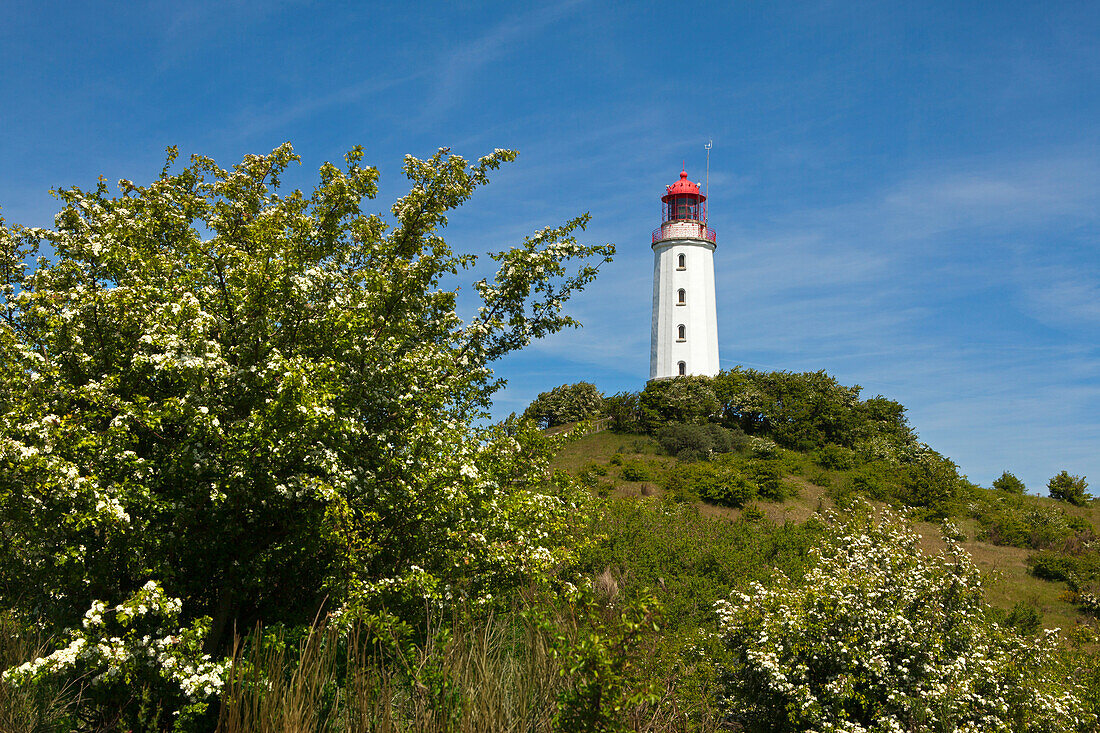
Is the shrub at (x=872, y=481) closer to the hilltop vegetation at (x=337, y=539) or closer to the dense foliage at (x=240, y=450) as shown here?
the hilltop vegetation at (x=337, y=539)

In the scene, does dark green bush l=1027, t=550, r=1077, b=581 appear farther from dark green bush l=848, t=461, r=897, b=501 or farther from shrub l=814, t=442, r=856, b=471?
shrub l=814, t=442, r=856, b=471

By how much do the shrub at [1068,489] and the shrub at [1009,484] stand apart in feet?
4.83

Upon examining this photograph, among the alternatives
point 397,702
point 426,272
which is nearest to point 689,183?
point 426,272

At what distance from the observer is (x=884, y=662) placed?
23.9ft

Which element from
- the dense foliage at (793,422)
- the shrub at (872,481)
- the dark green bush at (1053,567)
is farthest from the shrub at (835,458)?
the dark green bush at (1053,567)

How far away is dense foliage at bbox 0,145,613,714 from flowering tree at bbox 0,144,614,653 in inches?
0.8

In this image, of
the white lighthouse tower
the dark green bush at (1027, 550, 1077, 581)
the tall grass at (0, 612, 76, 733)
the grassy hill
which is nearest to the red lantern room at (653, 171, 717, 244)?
the white lighthouse tower

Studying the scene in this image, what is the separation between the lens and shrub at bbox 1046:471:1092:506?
3266cm

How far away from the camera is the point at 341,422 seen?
5598 mm

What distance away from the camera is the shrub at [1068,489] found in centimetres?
3266

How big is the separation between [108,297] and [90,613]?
2.36 meters

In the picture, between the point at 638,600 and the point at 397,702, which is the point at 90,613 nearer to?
the point at 397,702

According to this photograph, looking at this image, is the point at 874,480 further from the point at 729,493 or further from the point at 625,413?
the point at 625,413

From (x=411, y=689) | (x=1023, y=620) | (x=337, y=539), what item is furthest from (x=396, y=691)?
(x=1023, y=620)
